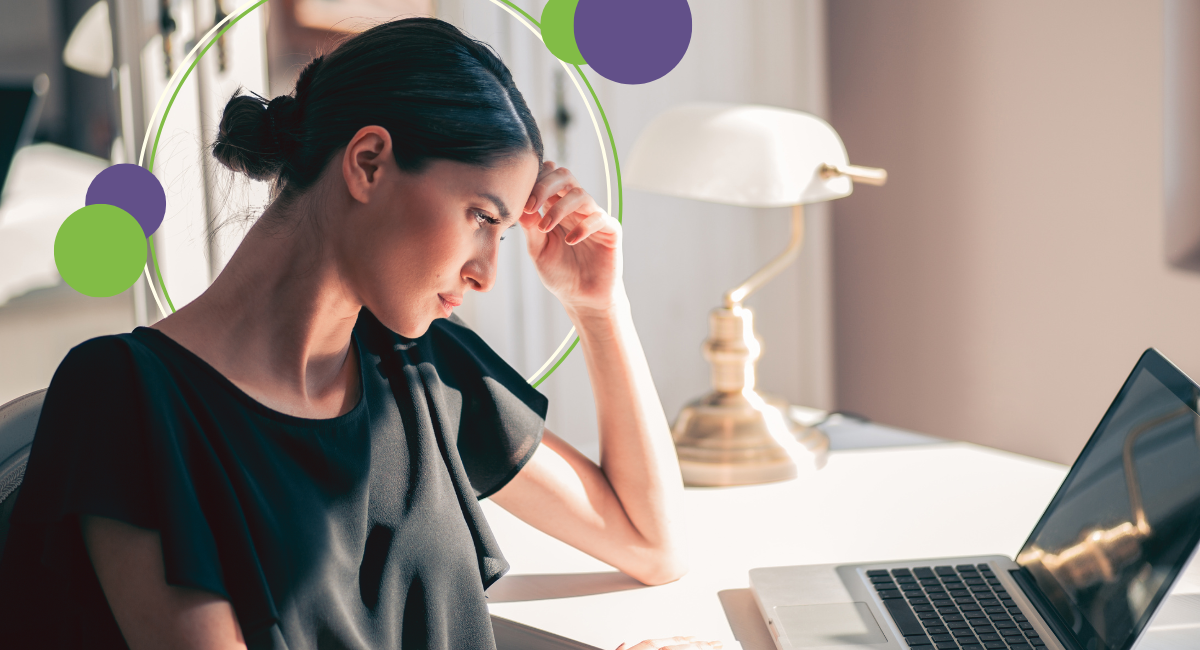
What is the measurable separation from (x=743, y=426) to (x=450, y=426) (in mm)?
533

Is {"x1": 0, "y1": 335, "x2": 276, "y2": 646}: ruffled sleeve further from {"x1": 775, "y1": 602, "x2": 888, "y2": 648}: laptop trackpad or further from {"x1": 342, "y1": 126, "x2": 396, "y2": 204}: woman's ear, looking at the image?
{"x1": 775, "y1": 602, "x2": 888, "y2": 648}: laptop trackpad

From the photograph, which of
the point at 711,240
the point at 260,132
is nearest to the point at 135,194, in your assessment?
the point at 260,132

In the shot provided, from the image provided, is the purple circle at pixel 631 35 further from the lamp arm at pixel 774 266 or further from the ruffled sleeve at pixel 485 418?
the lamp arm at pixel 774 266

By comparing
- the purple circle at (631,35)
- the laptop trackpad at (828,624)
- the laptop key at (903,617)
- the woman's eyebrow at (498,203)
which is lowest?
the laptop trackpad at (828,624)

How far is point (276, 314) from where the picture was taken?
2.69 ft

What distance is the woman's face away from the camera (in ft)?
2.56

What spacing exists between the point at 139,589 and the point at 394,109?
1.28ft

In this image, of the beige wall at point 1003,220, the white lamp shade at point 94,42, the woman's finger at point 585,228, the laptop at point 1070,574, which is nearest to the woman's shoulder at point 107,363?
the woman's finger at point 585,228

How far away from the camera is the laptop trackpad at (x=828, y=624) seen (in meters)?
0.84

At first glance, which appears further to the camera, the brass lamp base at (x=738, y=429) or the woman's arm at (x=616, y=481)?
the brass lamp base at (x=738, y=429)

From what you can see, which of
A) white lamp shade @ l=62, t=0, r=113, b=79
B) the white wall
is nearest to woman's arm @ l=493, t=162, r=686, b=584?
the white wall

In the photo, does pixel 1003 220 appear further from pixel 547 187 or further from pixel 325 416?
pixel 325 416

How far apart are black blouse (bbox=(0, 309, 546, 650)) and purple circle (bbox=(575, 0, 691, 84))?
0.34m

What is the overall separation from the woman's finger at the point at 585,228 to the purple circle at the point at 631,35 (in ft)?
0.48
